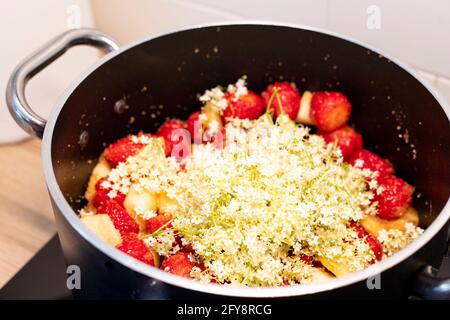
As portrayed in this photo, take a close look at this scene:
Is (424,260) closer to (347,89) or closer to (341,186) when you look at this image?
(341,186)

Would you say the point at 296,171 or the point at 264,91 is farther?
the point at 264,91

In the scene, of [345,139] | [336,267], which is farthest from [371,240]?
[345,139]

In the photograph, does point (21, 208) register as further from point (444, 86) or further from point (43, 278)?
point (444, 86)

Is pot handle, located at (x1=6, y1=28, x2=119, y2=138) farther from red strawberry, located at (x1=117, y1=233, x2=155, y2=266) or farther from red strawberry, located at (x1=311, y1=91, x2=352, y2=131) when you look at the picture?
red strawberry, located at (x1=311, y1=91, x2=352, y2=131)

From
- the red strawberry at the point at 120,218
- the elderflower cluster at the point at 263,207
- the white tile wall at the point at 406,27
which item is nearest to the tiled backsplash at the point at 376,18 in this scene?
Result: the white tile wall at the point at 406,27

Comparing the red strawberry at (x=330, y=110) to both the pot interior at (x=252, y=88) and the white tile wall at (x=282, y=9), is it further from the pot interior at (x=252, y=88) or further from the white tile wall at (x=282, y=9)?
the white tile wall at (x=282, y=9)

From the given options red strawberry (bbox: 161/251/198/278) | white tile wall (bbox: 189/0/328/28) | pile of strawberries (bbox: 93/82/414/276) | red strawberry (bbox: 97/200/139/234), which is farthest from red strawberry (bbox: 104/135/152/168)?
white tile wall (bbox: 189/0/328/28)
